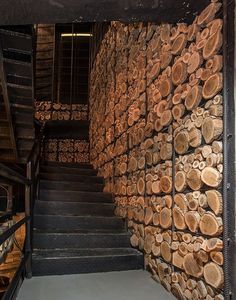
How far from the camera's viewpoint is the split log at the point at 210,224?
1.96 metres

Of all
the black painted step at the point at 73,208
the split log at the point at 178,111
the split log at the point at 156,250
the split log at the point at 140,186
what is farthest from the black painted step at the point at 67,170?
the split log at the point at 178,111

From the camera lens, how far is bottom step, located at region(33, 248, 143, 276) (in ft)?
10.1

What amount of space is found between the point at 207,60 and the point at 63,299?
7.12 feet

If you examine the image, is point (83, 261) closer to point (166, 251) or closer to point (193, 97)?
point (166, 251)

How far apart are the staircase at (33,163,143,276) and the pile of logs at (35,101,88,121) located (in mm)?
2999

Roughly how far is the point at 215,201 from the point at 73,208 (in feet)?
8.50

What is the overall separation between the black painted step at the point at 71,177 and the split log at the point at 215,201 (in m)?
3.32

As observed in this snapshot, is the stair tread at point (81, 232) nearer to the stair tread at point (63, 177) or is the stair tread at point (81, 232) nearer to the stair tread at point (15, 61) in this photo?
the stair tread at point (63, 177)

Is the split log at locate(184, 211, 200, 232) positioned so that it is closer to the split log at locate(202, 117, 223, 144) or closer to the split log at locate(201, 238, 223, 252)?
the split log at locate(201, 238, 223, 252)

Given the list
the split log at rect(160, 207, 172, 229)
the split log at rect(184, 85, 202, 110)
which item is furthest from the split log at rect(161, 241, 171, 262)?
the split log at rect(184, 85, 202, 110)

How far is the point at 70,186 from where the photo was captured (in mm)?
4840

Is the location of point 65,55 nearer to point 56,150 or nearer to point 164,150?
point 56,150

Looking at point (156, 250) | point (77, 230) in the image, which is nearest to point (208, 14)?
point (156, 250)

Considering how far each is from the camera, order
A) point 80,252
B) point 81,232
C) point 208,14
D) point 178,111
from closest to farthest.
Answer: point 208,14 < point 178,111 < point 80,252 < point 81,232
